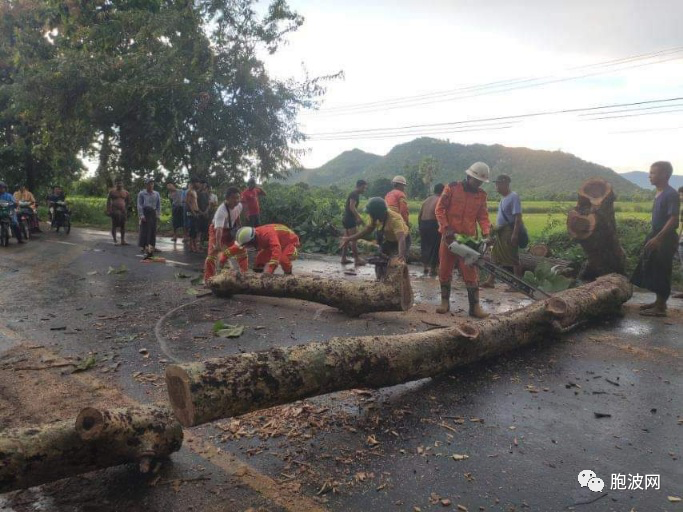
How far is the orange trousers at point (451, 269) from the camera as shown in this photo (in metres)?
6.51

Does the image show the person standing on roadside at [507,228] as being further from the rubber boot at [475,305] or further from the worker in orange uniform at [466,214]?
the rubber boot at [475,305]

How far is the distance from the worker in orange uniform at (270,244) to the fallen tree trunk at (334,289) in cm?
31

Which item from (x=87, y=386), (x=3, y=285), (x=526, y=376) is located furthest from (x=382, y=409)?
(x=3, y=285)

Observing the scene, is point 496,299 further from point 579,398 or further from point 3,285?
point 3,285

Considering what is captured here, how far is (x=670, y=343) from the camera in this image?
5.47 metres

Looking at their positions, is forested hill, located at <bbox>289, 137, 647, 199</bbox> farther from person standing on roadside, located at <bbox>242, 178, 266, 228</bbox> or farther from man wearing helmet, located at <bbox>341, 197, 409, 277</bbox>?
man wearing helmet, located at <bbox>341, 197, 409, 277</bbox>

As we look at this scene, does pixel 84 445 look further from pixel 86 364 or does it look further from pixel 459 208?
pixel 459 208

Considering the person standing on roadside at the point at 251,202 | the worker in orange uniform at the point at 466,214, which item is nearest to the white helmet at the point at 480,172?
the worker in orange uniform at the point at 466,214

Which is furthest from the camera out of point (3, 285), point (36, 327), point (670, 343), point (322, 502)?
point (3, 285)

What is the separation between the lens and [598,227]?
7.81m

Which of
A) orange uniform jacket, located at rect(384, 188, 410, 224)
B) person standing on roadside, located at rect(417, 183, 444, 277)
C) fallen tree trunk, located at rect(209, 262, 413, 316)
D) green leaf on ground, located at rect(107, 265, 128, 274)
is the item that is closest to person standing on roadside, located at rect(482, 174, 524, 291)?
person standing on roadside, located at rect(417, 183, 444, 277)

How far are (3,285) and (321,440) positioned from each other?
780 cm

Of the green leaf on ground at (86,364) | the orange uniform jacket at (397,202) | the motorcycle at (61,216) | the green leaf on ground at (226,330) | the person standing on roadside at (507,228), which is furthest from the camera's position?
the motorcycle at (61,216)

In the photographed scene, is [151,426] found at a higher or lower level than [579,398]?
higher
